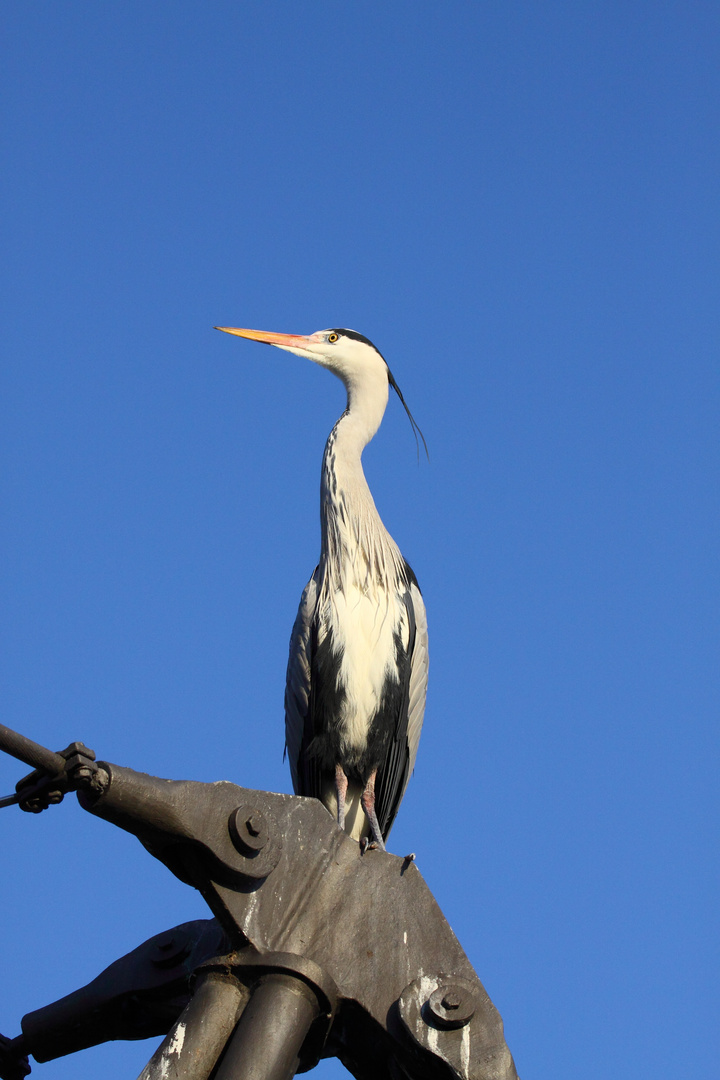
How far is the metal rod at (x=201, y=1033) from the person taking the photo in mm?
3686

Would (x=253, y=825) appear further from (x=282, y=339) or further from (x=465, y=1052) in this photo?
(x=282, y=339)

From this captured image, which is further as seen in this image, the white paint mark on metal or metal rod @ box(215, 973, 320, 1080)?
the white paint mark on metal

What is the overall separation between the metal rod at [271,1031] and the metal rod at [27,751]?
44.0 inches

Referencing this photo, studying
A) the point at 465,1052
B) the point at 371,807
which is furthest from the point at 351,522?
the point at 465,1052

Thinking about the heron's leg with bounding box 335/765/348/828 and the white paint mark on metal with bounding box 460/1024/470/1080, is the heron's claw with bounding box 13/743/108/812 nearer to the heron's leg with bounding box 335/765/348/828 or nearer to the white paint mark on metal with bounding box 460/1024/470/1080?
the white paint mark on metal with bounding box 460/1024/470/1080

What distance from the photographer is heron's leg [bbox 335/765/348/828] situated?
20.6 feet

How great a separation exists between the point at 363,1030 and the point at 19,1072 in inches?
59.2

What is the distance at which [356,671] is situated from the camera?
6.41 metres

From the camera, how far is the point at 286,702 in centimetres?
684

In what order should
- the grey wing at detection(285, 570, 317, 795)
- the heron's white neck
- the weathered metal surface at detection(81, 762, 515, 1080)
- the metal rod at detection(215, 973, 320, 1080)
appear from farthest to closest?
the heron's white neck
the grey wing at detection(285, 570, 317, 795)
the weathered metal surface at detection(81, 762, 515, 1080)
the metal rod at detection(215, 973, 320, 1080)

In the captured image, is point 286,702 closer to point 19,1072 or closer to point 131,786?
point 19,1072

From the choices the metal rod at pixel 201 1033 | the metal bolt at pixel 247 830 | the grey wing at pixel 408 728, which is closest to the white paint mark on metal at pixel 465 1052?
the metal rod at pixel 201 1033

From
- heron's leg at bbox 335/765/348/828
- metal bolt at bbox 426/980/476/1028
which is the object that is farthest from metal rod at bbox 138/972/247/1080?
heron's leg at bbox 335/765/348/828

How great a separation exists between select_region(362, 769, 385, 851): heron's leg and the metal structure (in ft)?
5.78
